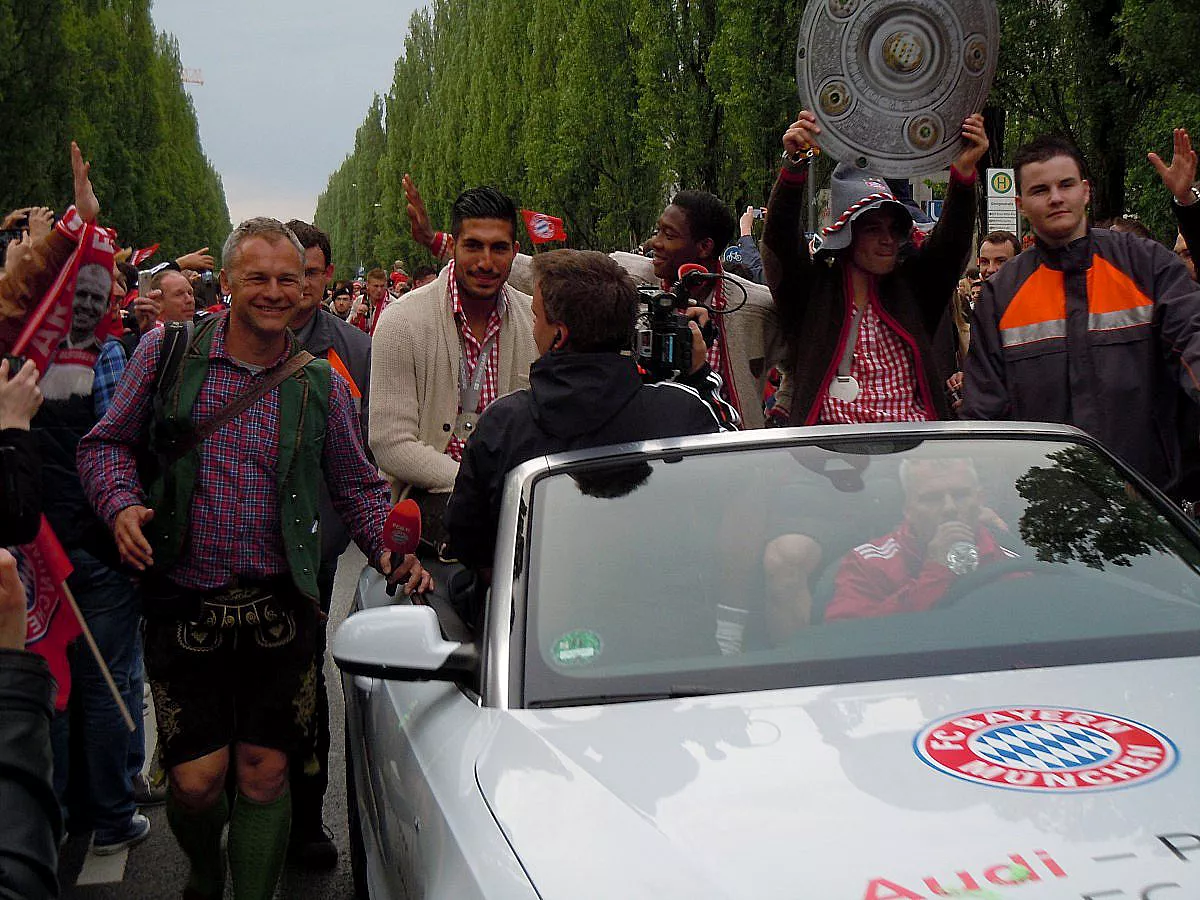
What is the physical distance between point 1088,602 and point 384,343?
253cm

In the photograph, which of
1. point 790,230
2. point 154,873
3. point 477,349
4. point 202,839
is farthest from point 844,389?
point 154,873

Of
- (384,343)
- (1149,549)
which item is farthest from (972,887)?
(384,343)

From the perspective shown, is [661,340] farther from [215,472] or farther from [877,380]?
[215,472]

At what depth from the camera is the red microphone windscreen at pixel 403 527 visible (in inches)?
125

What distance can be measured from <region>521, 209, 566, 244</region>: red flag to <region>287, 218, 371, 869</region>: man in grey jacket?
2430 mm

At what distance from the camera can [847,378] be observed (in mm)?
4344

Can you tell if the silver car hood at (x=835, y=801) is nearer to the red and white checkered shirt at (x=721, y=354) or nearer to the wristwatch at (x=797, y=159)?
the wristwatch at (x=797, y=159)

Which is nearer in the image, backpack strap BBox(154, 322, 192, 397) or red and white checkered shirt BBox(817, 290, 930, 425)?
backpack strap BBox(154, 322, 192, 397)

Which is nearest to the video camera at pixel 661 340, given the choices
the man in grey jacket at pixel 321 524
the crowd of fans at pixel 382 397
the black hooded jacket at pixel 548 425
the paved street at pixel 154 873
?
the crowd of fans at pixel 382 397

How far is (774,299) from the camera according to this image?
458 centimetres

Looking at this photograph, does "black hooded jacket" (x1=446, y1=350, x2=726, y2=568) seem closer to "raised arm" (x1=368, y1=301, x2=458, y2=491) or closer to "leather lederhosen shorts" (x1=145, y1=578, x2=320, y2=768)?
"leather lederhosen shorts" (x1=145, y1=578, x2=320, y2=768)

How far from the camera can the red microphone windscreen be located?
3.18 meters

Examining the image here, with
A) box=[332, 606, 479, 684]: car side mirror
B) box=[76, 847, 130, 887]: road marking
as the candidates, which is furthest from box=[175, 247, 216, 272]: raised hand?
box=[332, 606, 479, 684]: car side mirror

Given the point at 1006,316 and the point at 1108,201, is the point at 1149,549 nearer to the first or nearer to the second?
the point at 1006,316
